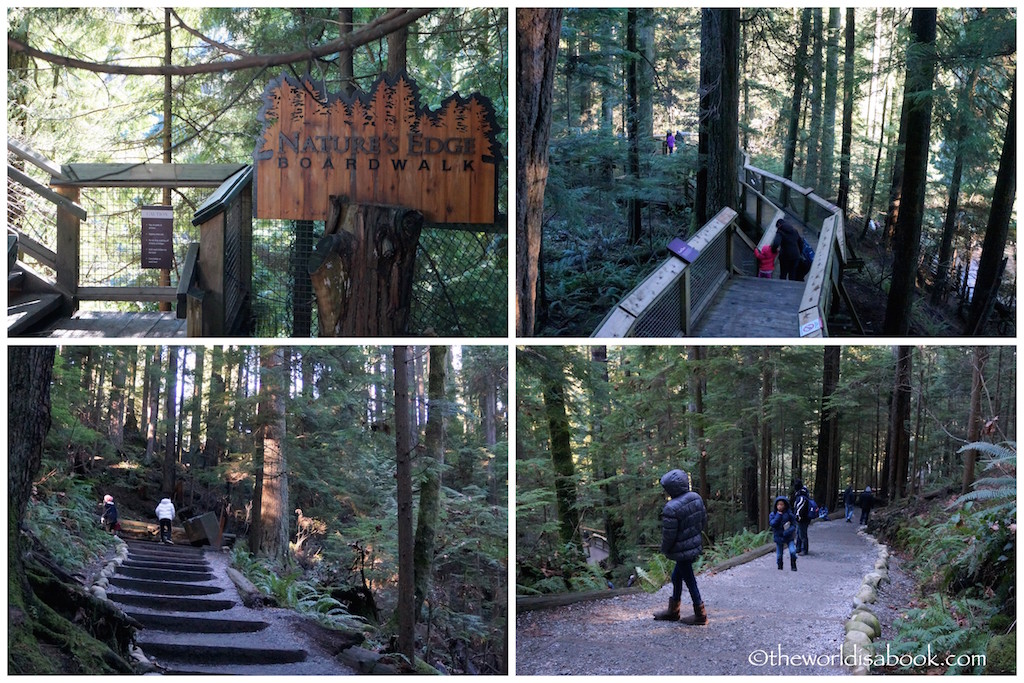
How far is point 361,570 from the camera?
5.93m

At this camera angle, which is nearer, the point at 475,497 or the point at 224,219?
the point at 224,219

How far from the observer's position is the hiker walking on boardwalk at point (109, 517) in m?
5.09

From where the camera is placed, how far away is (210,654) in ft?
15.7

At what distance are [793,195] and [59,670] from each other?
7261mm

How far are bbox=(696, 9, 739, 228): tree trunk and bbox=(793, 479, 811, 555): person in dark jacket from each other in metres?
2.47

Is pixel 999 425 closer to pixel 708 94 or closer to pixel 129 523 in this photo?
pixel 708 94

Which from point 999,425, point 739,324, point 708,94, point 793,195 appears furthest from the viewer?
point 793,195

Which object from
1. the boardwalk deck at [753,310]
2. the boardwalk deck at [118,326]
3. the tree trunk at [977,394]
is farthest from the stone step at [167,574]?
→ the tree trunk at [977,394]

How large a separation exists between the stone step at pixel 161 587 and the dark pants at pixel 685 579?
3.53 meters

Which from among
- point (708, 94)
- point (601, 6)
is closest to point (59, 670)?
point (601, 6)

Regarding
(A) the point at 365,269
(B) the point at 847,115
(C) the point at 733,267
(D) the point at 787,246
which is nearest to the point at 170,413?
(A) the point at 365,269

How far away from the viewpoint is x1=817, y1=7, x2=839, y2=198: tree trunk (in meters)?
7.33

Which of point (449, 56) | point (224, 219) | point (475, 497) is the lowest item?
point (475, 497)

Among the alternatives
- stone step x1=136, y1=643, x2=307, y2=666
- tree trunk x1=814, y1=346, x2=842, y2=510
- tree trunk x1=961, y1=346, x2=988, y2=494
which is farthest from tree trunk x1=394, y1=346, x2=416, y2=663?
tree trunk x1=961, y1=346, x2=988, y2=494
